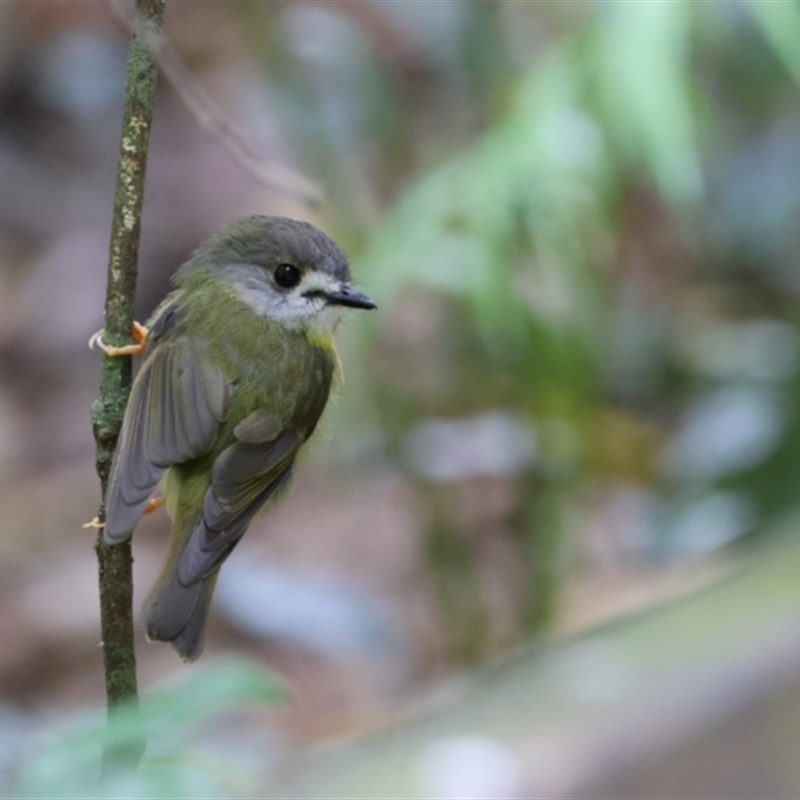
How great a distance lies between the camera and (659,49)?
261cm

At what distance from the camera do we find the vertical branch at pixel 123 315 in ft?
4.03

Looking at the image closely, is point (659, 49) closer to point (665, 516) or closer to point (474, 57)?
point (474, 57)

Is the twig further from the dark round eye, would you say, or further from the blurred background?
the dark round eye

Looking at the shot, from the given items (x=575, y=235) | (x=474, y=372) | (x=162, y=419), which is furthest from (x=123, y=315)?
(x=474, y=372)

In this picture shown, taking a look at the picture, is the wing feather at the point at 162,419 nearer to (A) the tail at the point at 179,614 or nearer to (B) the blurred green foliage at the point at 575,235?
(A) the tail at the point at 179,614

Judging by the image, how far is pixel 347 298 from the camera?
180 cm

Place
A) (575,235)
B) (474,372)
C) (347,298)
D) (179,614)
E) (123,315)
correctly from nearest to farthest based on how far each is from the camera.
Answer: (123,315), (179,614), (347,298), (575,235), (474,372)

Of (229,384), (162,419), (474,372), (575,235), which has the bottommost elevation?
(162,419)

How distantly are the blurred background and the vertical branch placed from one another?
13cm

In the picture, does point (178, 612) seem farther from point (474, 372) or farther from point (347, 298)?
point (474, 372)

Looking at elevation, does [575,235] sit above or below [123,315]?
above

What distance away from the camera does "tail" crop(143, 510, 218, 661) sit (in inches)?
59.9

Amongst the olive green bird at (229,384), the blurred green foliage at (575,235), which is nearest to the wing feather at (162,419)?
the olive green bird at (229,384)

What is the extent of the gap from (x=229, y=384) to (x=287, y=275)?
0.16 meters
